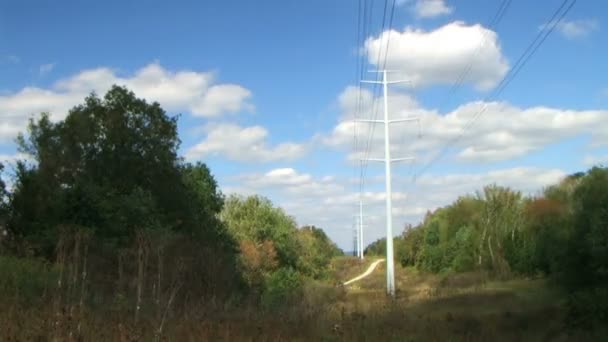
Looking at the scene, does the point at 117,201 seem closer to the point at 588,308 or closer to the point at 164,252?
the point at 164,252

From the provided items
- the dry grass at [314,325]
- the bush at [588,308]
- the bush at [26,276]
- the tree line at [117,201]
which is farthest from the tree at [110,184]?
the bush at [588,308]

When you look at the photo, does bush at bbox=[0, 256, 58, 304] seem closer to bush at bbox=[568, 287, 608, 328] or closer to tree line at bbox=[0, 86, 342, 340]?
tree line at bbox=[0, 86, 342, 340]

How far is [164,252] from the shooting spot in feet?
68.8

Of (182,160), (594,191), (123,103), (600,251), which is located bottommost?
(600,251)

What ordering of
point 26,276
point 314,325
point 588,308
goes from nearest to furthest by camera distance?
1. point 314,325
2. point 26,276
3. point 588,308

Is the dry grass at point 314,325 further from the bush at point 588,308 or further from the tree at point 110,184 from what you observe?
the tree at point 110,184

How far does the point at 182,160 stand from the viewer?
1581 inches

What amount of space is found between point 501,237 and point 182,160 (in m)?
33.0

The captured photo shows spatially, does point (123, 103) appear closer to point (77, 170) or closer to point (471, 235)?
point (77, 170)

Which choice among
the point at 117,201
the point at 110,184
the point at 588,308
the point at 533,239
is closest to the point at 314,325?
the point at 588,308

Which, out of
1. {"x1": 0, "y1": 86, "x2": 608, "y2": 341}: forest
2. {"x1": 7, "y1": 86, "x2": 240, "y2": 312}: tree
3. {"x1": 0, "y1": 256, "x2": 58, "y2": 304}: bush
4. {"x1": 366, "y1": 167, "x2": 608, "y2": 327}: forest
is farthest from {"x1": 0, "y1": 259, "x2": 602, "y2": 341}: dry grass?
{"x1": 7, "y1": 86, "x2": 240, "y2": 312}: tree

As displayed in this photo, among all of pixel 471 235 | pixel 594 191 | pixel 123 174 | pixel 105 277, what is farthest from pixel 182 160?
pixel 471 235

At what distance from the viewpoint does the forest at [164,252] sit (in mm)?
11914

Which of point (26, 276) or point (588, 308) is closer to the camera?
point (26, 276)
